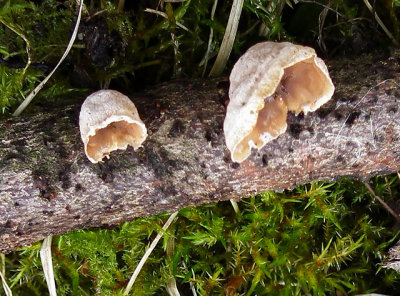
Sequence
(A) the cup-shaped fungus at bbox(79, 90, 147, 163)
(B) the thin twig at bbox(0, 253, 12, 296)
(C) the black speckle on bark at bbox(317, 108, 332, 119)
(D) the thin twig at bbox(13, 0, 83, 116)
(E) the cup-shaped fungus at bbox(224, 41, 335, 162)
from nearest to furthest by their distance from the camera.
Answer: (E) the cup-shaped fungus at bbox(224, 41, 335, 162), (A) the cup-shaped fungus at bbox(79, 90, 147, 163), (C) the black speckle on bark at bbox(317, 108, 332, 119), (D) the thin twig at bbox(13, 0, 83, 116), (B) the thin twig at bbox(0, 253, 12, 296)

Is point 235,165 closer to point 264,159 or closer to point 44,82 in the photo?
point 264,159

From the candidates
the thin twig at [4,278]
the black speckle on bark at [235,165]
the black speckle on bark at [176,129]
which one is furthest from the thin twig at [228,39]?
the thin twig at [4,278]

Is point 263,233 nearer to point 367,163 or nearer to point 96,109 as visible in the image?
point 367,163

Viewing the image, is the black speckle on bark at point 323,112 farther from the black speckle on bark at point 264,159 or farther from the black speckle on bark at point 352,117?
the black speckle on bark at point 264,159

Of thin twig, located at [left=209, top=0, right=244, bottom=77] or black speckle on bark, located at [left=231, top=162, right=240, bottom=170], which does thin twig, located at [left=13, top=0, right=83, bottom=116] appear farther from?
black speckle on bark, located at [left=231, top=162, right=240, bottom=170]

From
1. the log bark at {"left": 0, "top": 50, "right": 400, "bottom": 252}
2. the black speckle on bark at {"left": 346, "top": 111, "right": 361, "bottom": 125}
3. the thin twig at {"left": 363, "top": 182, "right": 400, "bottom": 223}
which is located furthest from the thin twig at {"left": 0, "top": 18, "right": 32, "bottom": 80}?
the thin twig at {"left": 363, "top": 182, "right": 400, "bottom": 223}

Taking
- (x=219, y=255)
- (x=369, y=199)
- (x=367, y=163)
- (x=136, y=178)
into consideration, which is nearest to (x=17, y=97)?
A: (x=136, y=178)
